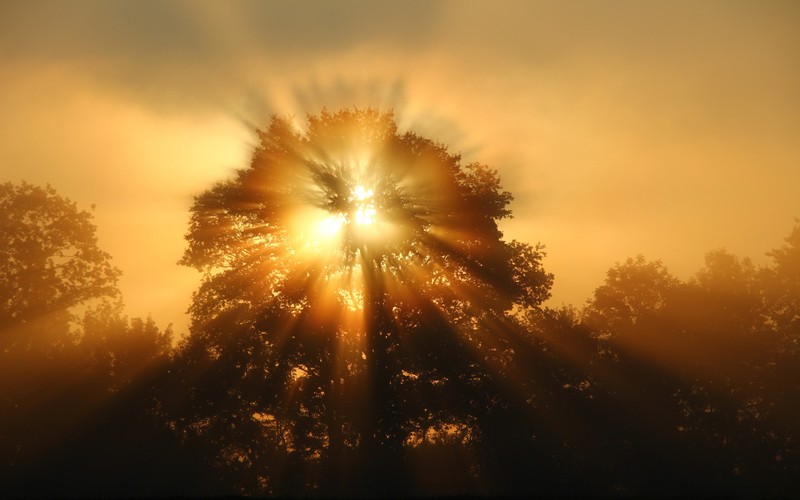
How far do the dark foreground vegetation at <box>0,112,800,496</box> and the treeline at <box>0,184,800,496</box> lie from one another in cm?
12

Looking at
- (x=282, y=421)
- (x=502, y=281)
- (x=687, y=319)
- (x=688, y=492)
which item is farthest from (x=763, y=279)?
(x=282, y=421)

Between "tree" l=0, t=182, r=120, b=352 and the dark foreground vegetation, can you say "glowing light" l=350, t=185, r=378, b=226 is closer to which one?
the dark foreground vegetation

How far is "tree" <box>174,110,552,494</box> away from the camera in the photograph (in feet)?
94.3

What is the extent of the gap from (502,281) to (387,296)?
7340mm

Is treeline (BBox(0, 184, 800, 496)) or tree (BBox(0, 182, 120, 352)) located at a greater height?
tree (BBox(0, 182, 120, 352))

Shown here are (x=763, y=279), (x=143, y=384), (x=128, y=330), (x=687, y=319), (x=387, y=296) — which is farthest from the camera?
(x=763, y=279)

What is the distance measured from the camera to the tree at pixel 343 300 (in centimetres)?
2873

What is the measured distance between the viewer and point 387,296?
96.9ft

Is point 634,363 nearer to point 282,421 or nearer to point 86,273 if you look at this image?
point 282,421

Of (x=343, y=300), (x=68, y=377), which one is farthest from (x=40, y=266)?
(x=343, y=300)

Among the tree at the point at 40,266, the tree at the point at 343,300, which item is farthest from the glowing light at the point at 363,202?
the tree at the point at 40,266

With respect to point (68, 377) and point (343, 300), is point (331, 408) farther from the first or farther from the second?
point (68, 377)

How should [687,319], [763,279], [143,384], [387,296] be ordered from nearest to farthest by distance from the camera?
[387,296] → [143,384] → [687,319] → [763,279]

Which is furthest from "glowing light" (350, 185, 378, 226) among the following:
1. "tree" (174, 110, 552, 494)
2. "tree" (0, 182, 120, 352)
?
"tree" (0, 182, 120, 352)
